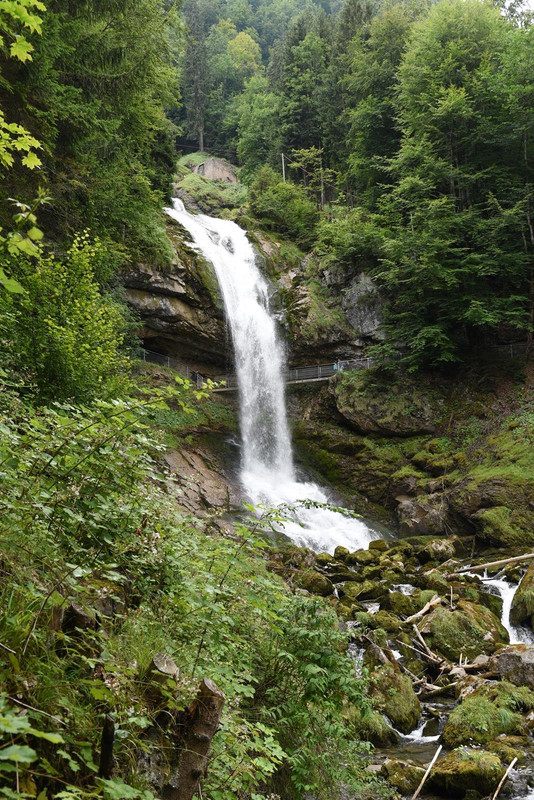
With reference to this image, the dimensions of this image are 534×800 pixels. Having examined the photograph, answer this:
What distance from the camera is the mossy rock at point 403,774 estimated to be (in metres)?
4.82

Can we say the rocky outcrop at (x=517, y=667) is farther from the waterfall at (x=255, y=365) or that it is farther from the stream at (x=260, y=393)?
the waterfall at (x=255, y=365)

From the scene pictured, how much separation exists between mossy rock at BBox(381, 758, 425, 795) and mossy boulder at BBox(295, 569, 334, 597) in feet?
15.7

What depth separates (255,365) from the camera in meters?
20.9

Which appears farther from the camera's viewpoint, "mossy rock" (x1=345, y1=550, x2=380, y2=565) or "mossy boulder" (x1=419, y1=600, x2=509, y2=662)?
"mossy rock" (x1=345, y1=550, x2=380, y2=565)

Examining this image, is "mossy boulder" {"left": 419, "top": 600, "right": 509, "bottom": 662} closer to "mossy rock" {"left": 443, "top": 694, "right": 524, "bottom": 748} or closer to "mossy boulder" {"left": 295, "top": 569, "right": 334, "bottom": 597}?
"mossy rock" {"left": 443, "top": 694, "right": 524, "bottom": 748}

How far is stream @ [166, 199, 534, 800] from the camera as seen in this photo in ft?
51.2

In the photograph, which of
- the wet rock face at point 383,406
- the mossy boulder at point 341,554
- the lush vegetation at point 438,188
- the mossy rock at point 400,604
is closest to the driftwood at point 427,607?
the mossy rock at point 400,604

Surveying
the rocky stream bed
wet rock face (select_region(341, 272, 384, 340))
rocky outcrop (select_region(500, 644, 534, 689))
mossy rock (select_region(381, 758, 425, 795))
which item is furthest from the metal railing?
mossy rock (select_region(381, 758, 425, 795))

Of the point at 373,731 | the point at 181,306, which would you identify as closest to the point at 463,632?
the point at 373,731

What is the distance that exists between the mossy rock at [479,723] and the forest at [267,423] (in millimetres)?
30

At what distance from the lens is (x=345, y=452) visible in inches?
751

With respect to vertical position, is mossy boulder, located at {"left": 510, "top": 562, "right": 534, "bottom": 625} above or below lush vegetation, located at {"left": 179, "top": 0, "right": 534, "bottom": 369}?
below

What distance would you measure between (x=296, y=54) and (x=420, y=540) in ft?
105

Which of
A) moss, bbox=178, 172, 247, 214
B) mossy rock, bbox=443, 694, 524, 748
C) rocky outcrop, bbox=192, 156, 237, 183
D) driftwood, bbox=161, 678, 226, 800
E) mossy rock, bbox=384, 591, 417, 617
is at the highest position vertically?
rocky outcrop, bbox=192, 156, 237, 183
